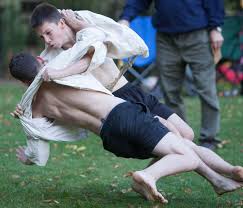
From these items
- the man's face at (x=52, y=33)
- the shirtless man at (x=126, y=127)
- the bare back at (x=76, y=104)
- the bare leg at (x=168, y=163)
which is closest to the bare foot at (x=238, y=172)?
the shirtless man at (x=126, y=127)

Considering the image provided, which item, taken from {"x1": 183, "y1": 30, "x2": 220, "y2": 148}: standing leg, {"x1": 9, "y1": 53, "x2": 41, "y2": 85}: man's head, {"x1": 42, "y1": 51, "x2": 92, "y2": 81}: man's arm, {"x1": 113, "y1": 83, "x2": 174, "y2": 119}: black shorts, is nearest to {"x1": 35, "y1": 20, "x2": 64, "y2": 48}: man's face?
{"x1": 9, "y1": 53, "x2": 41, "y2": 85}: man's head

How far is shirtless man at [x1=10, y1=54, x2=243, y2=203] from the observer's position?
15.0ft

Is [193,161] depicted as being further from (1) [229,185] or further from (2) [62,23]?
(2) [62,23]

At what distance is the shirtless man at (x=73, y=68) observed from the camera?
477cm

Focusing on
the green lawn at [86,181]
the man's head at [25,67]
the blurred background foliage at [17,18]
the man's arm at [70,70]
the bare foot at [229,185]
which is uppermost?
the man's arm at [70,70]

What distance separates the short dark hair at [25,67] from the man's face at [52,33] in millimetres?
169

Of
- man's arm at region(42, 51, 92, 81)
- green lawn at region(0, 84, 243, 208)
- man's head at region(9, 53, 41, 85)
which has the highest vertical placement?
man's arm at region(42, 51, 92, 81)

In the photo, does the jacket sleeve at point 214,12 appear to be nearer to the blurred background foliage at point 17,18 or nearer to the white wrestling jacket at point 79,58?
the white wrestling jacket at point 79,58

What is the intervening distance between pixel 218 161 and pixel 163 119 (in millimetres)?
473

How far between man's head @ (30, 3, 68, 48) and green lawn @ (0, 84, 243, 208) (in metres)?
1.10

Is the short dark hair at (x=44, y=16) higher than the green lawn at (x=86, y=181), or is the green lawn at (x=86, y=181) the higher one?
the short dark hair at (x=44, y=16)

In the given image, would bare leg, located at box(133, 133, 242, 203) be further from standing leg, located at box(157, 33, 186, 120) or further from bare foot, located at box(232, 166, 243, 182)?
standing leg, located at box(157, 33, 186, 120)

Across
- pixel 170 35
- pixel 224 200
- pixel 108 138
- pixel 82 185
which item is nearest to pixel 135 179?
pixel 108 138

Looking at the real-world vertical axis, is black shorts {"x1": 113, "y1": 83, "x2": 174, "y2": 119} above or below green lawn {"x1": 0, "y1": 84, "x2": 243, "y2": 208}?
above
